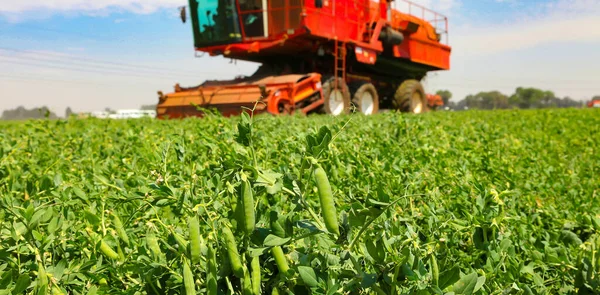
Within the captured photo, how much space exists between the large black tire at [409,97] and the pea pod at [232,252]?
16.6m

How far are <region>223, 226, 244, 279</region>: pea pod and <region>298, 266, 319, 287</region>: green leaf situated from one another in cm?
12

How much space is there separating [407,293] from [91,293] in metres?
0.63

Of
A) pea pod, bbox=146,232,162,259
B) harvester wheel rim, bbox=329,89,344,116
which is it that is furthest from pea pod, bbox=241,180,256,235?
harvester wheel rim, bbox=329,89,344,116

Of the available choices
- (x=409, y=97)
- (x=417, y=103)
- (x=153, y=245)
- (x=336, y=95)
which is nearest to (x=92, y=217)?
(x=153, y=245)

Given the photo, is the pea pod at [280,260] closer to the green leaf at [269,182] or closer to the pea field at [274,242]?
the pea field at [274,242]

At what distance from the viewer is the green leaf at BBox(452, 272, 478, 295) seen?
3.31 ft

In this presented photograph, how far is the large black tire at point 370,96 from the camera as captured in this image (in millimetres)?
14480

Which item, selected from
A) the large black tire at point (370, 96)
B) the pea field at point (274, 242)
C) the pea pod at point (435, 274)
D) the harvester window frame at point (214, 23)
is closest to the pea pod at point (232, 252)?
the pea field at point (274, 242)

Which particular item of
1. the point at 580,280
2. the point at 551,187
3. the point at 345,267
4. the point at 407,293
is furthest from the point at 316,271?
the point at 551,187

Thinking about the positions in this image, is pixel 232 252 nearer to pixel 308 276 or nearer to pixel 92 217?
pixel 308 276

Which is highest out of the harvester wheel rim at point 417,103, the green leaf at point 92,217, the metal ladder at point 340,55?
the metal ladder at point 340,55

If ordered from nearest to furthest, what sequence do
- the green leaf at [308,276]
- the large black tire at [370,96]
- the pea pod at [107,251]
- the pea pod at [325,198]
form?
1. the pea pod at [325,198]
2. the green leaf at [308,276]
3. the pea pod at [107,251]
4. the large black tire at [370,96]

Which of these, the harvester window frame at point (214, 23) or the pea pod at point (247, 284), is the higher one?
the harvester window frame at point (214, 23)

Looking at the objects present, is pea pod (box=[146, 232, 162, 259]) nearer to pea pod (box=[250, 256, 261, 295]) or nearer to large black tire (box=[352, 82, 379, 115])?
pea pod (box=[250, 256, 261, 295])
